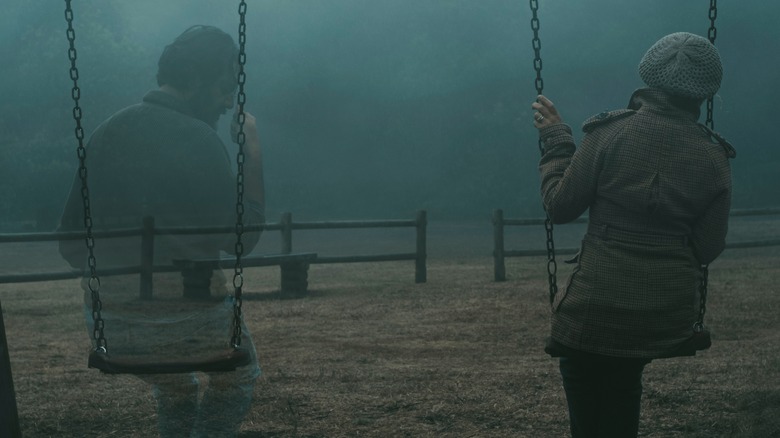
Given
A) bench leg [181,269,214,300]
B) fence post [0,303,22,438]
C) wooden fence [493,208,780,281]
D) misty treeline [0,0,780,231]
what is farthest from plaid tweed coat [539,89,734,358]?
misty treeline [0,0,780,231]

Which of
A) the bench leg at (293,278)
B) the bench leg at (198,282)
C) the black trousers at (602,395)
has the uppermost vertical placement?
the bench leg at (198,282)

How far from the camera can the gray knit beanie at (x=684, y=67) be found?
212 cm

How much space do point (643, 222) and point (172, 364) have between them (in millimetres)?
1285

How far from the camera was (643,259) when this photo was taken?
210 cm

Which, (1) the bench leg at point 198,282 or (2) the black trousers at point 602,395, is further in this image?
(1) the bench leg at point 198,282

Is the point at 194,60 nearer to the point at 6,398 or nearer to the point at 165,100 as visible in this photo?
the point at 165,100

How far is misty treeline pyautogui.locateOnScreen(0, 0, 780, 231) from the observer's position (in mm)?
28688

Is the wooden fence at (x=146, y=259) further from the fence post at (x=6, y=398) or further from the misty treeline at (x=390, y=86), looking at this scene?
the misty treeline at (x=390, y=86)

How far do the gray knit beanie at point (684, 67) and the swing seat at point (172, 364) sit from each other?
50.7 inches

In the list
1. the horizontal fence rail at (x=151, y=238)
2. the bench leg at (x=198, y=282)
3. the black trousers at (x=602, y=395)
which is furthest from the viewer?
the bench leg at (x=198, y=282)

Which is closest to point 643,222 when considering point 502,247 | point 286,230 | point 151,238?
point 151,238

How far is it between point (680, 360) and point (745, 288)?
14.0ft

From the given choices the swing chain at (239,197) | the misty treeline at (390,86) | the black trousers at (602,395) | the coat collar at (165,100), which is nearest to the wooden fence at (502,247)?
the swing chain at (239,197)

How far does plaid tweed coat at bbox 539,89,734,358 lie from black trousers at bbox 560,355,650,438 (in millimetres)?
93
